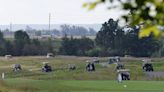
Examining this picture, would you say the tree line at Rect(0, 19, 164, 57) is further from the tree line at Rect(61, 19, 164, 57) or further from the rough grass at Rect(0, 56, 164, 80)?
the rough grass at Rect(0, 56, 164, 80)

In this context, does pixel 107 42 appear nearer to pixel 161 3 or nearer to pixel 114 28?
pixel 114 28

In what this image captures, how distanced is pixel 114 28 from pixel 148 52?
9907mm

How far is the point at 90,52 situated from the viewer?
4409 inches

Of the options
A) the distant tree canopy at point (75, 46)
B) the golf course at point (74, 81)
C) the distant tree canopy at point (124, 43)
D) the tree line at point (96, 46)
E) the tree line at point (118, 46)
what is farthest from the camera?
the distant tree canopy at point (124, 43)

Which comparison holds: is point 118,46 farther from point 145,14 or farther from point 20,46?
point 145,14

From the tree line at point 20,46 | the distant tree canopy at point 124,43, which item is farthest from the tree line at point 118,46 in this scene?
the tree line at point 20,46

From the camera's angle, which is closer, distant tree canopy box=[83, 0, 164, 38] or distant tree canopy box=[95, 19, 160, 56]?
distant tree canopy box=[83, 0, 164, 38]

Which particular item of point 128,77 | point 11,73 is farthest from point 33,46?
point 128,77

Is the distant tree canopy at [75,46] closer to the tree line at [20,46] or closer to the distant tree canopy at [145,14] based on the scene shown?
the tree line at [20,46]

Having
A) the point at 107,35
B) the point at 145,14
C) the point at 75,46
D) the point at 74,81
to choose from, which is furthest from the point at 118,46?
the point at 145,14

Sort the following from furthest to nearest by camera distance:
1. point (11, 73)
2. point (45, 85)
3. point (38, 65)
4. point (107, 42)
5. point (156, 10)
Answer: point (107, 42)
point (38, 65)
point (11, 73)
point (45, 85)
point (156, 10)

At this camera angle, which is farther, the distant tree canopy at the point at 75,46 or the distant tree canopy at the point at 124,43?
the distant tree canopy at the point at 124,43

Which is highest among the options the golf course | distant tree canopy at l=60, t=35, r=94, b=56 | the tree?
the tree

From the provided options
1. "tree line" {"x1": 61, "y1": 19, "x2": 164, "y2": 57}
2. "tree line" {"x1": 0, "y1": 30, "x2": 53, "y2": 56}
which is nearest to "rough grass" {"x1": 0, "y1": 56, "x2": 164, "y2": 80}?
"tree line" {"x1": 0, "y1": 30, "x2": 53, "y2": 56}
